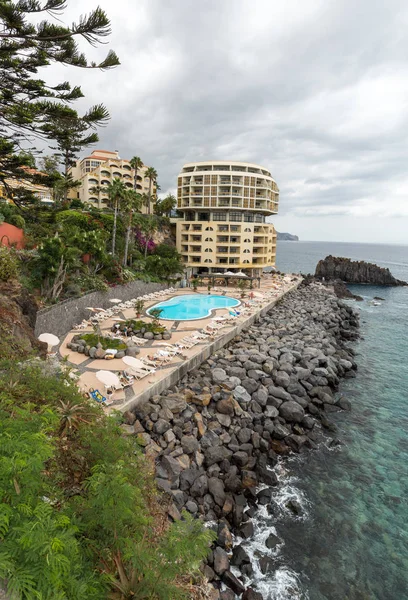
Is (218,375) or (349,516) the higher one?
(218,375)

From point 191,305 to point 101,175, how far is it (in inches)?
1930

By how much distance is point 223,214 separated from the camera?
57781 millimetres

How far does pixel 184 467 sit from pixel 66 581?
10.3 meters

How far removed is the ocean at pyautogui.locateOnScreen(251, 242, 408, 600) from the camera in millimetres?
10750

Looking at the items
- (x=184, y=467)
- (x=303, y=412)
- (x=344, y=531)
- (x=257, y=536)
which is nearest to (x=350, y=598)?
(x=344, y=531)

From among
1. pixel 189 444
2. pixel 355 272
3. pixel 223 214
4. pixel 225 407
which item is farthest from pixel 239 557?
pixel 355 272

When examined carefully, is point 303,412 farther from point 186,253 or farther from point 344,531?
point 186,253

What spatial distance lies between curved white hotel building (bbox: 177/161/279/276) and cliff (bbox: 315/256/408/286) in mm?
31736

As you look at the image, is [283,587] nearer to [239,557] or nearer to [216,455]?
[239,557]

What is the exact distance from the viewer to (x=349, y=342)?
35344 millimetres

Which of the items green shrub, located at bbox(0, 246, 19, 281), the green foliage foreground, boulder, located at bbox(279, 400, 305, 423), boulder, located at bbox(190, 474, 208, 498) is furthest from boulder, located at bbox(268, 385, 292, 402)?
green shrub, located at bbox(0, 246, 19, 281)

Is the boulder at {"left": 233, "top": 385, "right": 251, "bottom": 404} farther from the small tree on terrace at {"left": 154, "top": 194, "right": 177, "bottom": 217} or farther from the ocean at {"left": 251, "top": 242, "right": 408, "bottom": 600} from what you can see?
the small tree on terrace at {"left": 154, "top": 194, "right": 177, "bottom": 217}

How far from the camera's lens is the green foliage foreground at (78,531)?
3793 mm

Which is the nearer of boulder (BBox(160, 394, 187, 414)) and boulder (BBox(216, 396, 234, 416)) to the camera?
boulder (BBox(160, 394, 187, 414))
